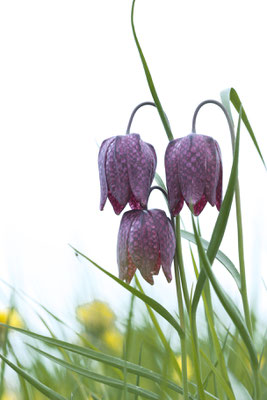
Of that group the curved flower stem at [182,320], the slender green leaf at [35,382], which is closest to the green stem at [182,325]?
the curved flower stem at [182,320]

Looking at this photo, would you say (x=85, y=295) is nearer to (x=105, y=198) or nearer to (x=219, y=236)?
(x=105, y=198)

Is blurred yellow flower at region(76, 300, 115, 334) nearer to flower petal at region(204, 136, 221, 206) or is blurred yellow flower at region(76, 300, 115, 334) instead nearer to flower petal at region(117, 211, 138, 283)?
flower petal at region(117, 211, 138, 283)

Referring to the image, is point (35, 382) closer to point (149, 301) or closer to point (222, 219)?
point (149, 301)

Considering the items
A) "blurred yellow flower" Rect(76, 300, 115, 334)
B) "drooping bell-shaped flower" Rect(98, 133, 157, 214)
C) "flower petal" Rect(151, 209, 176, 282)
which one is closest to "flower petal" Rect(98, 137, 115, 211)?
"drooping bell-shaped flower" Rect(98, 133, 157, 214)

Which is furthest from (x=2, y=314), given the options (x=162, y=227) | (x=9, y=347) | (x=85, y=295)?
(x=162, y=227)

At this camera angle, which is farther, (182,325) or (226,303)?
(182,325)

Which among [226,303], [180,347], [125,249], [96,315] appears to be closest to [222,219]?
A: [226,303]
